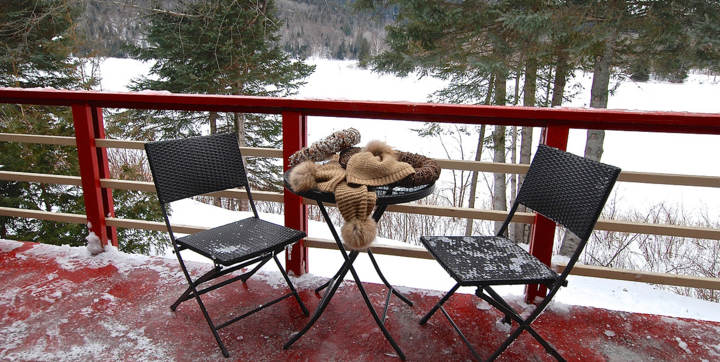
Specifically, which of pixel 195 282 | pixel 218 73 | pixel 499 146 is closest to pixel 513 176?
pixel 499 146

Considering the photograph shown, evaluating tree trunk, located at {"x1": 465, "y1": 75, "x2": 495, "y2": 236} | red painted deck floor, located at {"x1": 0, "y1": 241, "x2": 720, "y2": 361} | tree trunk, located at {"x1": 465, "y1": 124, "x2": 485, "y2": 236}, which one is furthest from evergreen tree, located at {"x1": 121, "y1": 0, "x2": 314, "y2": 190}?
red painted deck floor, located at {"x1": 0, "y1": 241, "x2": 720, "y2": 361}

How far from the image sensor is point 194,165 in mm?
2246

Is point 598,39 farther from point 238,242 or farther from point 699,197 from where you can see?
point 238,242

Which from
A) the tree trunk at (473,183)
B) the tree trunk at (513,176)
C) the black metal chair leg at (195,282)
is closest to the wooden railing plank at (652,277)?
the black metal chair leg at (195,282)

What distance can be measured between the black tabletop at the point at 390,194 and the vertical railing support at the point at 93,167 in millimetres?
1516

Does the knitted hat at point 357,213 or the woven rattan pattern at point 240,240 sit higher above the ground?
the knitted hat at point 357,213

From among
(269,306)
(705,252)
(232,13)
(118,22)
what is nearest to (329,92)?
(232,13)

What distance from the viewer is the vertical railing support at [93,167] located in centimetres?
267

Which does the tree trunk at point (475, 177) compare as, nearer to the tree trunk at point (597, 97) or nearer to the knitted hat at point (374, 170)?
the tree trunk at point (597, 97)

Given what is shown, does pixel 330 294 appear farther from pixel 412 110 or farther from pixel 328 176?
pixel 412 110

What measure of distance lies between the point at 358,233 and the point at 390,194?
23 cm

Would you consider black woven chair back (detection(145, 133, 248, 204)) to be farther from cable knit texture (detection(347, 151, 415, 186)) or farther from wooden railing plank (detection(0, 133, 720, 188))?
cable knit texture (detection(347, 151, 415, 186))

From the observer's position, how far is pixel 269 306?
2.34m

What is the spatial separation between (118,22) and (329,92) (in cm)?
575
